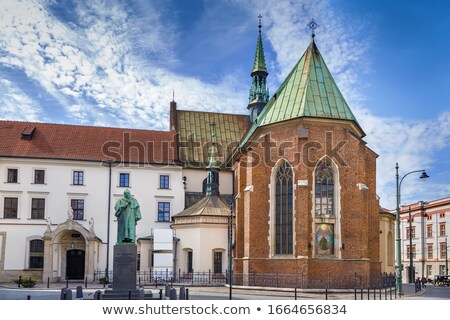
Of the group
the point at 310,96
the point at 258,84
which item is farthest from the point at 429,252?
the point at 310,96

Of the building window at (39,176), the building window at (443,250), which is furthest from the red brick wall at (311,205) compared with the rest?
the building window at (443,250)

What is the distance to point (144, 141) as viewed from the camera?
45875mm

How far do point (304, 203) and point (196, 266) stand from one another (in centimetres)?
1048

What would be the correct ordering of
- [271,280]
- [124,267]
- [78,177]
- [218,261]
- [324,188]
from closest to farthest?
[124,267] < [271,280] < [324,188] < [218,261] < [78,177]

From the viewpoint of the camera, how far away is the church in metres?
32.1

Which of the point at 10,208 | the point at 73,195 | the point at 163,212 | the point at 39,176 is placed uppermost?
the point at 39,176

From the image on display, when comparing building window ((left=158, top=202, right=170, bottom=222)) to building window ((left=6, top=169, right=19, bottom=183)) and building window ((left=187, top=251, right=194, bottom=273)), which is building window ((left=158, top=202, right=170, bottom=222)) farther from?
building window ((left=6, top=169, right=19, bottom=183))

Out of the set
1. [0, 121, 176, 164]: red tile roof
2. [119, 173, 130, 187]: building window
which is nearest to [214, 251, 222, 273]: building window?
[0, 121, 176, 164]: red tile roof

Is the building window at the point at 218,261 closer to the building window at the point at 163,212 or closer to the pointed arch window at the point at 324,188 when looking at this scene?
the building window at the point at 163,212

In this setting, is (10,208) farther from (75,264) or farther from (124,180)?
(124,180)

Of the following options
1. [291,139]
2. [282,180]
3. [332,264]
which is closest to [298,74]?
[291,139]

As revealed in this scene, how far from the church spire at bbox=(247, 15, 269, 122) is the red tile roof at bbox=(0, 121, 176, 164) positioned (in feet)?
28.6

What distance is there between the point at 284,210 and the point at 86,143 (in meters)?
18.9

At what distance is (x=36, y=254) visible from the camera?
40.5 m
